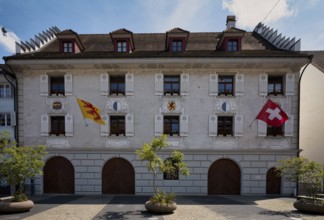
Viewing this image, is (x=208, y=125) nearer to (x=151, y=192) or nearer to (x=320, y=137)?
(x=151, y=192)

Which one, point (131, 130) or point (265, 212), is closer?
point (265, 212)

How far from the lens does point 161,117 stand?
1443 cm

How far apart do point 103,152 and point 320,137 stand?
63.7 ft

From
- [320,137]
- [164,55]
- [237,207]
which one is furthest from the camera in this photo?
[320,137]

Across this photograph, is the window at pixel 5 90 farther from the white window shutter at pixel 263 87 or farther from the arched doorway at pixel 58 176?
the white window shutter at pixel 263 87

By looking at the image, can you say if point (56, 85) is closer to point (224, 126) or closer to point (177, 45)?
point (177, 45)

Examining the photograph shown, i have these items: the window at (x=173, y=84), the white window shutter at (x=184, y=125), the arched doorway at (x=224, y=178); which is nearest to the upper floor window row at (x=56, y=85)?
the window at (x=173, y=84)

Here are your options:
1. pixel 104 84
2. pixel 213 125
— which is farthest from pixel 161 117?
pixel 104 84

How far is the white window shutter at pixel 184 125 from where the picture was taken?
47.0 feet

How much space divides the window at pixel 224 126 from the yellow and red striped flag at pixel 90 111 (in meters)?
9.27

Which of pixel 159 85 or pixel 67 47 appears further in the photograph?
pixel 67 47

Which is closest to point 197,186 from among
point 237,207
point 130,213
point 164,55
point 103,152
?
point 237,207

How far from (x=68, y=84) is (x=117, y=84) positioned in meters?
3.90

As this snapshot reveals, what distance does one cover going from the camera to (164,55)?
14.1m
